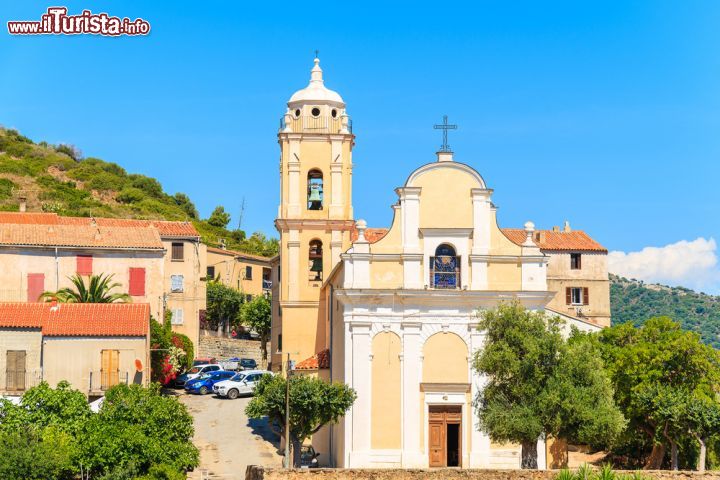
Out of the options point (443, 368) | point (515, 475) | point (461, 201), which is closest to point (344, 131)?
point (461, 201)

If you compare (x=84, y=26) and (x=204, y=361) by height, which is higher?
(x=84, y=26)

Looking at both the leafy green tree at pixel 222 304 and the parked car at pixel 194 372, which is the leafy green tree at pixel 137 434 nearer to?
the parked car at pixel 194 372

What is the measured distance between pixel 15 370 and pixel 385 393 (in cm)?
1444

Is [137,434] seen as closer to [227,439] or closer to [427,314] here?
[227,439]

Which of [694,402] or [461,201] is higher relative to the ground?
[461,201]

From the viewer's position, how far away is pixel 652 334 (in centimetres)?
4216

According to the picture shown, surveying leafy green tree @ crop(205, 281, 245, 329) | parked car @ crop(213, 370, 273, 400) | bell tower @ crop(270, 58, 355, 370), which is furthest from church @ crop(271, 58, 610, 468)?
leafy green tree @ crop(205, 281, 245, 329)

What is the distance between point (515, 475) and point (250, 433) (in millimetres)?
16185

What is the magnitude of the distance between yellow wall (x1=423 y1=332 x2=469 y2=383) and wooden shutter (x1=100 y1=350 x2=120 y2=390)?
1262 centimetres

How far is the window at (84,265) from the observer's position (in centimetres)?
5272

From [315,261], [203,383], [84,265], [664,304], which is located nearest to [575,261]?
[315,261]

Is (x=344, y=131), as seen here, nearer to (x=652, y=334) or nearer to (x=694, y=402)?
(x=652, y=334)

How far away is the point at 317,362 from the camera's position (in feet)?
149

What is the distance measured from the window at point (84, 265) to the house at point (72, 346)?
7501 millimetres
